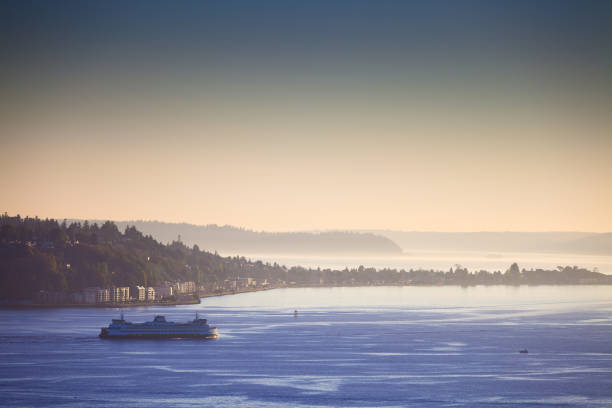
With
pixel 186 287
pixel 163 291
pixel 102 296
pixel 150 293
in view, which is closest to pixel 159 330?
pixel 102 296

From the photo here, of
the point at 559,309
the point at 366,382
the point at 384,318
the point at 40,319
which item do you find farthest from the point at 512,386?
the point at 559,309

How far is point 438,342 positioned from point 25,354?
32014mm

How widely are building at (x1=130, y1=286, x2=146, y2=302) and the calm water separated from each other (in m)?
44.2

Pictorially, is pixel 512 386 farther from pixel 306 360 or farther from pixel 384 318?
pixel 384 318

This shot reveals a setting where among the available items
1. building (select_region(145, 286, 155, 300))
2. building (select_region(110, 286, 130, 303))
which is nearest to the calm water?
building (select_region(110, 286, 130, 303))

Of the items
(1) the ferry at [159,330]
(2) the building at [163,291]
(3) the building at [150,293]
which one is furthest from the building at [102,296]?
(1) the ferry at [159,330]

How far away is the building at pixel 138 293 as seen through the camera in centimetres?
13962

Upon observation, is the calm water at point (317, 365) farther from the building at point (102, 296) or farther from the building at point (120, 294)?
the building at point (120, 294)

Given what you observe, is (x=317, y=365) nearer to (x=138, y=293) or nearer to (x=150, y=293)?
(x=138, y=293)

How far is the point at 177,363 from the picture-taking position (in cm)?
6009

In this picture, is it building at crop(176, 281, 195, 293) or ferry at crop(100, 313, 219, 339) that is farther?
building at crop(176, 281, 195, 293)

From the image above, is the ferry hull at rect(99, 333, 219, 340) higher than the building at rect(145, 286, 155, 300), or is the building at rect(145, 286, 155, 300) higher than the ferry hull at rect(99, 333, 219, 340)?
the building at rect(145, 286, 155, 300)

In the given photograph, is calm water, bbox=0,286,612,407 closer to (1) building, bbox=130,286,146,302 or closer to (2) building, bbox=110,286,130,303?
(2) building, bbox=110,286,130,303

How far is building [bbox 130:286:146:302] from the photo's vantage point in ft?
458
